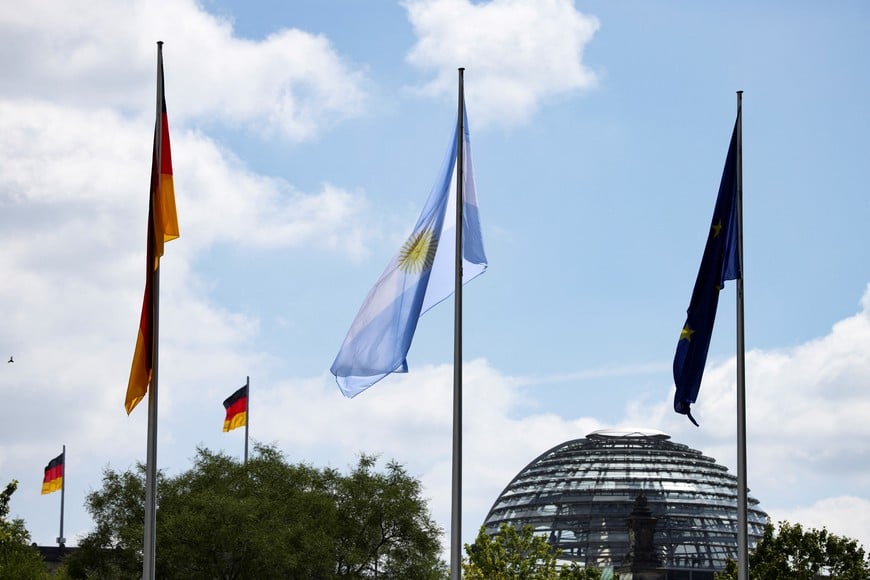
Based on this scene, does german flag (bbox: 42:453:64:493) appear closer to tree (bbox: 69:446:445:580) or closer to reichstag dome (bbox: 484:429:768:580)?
tree (bbox: 69:446:445:580)

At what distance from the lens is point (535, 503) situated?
117 m

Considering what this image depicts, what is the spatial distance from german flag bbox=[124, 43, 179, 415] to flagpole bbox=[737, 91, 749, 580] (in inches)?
392

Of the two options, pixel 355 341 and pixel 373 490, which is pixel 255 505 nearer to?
pixel 373 490

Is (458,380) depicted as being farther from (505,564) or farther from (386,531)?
Answer: (505,564)

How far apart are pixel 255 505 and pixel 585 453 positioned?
2837 inches

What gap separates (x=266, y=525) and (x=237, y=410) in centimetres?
902

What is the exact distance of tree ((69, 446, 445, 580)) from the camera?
181 ft

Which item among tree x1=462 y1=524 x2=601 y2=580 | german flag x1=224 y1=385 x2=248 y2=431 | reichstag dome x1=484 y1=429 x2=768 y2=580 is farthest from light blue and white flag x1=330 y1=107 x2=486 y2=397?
reichstag dome x1=484 y1=429 x2=768 y2=580

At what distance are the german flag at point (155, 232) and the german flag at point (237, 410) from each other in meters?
39.6

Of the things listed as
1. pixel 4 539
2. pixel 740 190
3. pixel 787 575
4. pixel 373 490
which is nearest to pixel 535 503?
pixel 787 575

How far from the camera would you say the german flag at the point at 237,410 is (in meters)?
63.1

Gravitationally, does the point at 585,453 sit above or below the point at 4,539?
A: above

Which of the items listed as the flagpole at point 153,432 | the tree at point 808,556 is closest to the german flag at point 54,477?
the tree at point 808,556

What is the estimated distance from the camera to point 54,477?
259 feet
